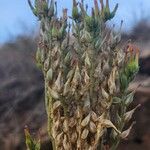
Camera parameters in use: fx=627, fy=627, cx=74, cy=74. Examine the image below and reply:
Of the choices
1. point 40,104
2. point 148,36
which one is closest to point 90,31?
point 40,104

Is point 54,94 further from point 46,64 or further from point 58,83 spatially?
point 46,64

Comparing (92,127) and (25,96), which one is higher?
(92,127)

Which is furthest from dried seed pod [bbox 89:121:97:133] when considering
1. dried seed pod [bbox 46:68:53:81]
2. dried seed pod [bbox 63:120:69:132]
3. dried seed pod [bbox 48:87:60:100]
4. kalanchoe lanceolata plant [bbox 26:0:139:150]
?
dried seed pod [bbox 46:68:53:81]

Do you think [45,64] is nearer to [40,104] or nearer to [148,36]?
[40,104]

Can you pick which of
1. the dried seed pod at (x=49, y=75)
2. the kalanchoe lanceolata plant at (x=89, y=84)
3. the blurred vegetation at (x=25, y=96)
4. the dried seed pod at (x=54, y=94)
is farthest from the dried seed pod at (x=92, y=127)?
the blurred vegetation at (x=25, y=96)

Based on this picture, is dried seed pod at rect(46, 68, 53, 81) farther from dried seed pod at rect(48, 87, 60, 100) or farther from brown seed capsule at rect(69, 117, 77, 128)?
brown seed capsule at rect(69, 117, 77, 128)

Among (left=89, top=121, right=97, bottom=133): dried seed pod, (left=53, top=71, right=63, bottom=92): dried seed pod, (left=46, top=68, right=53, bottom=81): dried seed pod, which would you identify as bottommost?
(left=89, top=121, right=97, bottom=133): dried seed pod

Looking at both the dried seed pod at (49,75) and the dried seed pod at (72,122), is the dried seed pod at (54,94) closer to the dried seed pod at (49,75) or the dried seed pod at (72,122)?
the dried seed pod at (49,75)

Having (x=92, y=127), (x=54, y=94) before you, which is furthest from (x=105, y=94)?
(x=54, y=94)
